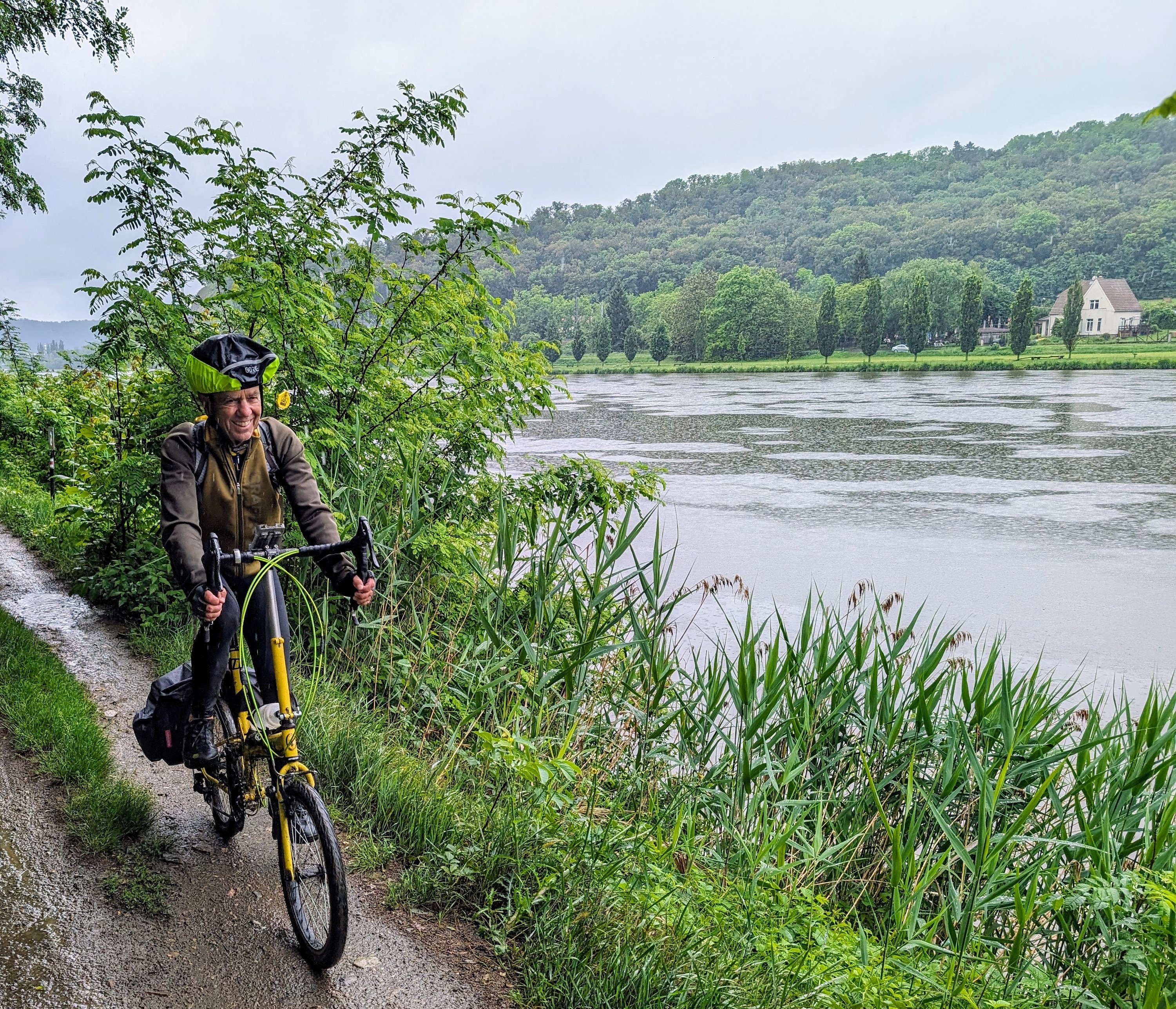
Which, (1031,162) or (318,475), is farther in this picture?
(1031,162)

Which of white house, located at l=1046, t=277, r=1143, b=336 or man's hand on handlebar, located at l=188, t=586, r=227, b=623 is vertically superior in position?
white house, located at l=1046, t=277, r=1143, b=336

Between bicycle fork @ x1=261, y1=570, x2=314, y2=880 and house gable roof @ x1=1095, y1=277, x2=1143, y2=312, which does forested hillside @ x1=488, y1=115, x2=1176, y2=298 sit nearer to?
house gable roof @ x1=1095, y1=277, x2=1143, y2=312

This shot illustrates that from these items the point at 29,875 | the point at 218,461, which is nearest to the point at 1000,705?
the point at 218,461

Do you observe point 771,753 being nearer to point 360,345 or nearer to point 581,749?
point 581,749

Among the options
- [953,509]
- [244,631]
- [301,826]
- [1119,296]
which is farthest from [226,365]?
[1119,296]

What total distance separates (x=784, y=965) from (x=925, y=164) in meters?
212

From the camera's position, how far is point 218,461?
3.14 meters

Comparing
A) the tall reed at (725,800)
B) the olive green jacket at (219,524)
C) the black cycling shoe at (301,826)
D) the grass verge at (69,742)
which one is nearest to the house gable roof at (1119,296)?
the tall reed at (725,800)

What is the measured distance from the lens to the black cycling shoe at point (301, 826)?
2801mm

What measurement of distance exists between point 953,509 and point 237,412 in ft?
43.1

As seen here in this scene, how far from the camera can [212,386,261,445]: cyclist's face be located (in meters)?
3.05

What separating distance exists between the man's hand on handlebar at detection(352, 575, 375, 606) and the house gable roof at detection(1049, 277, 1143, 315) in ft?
373

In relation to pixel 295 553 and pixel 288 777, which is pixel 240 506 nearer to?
pixel 295 553

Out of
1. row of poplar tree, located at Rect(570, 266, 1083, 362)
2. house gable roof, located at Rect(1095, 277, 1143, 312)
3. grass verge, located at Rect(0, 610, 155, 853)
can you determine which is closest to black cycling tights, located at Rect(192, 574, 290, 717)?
grass verge, located at Rect(0, 610, 155, 853)
